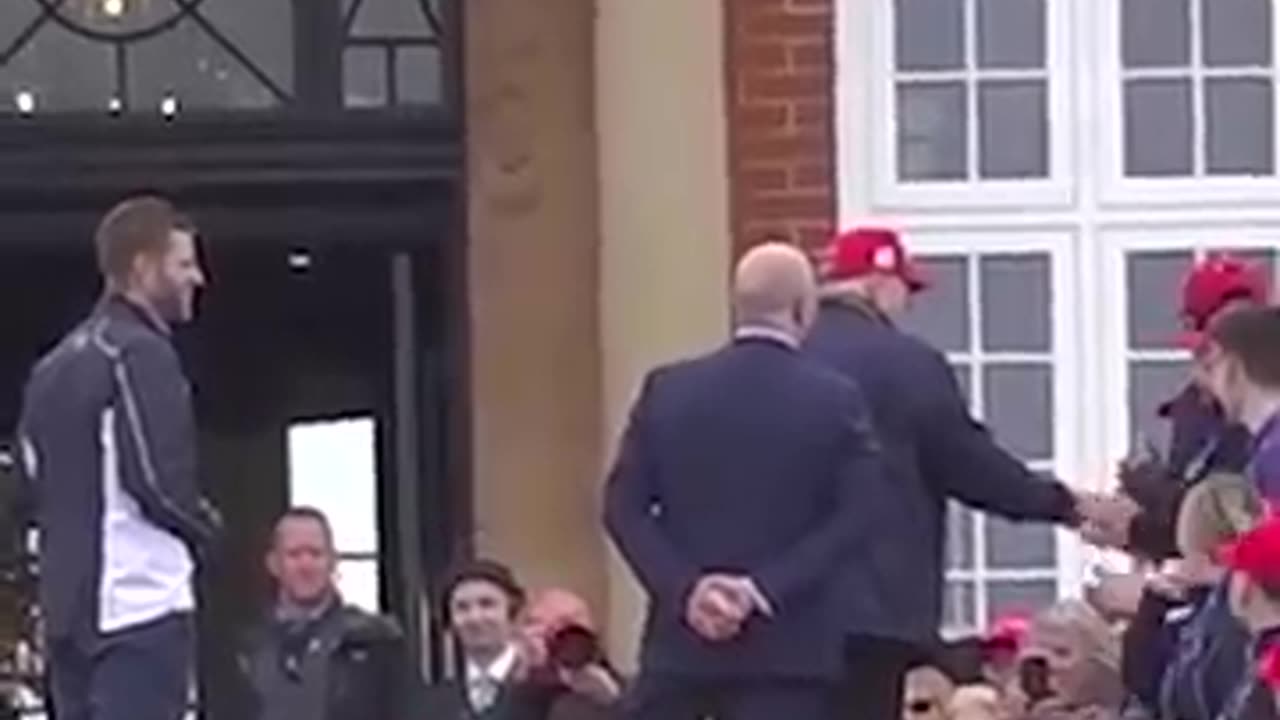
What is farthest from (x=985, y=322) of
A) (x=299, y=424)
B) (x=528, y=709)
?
(x=299, y=424)

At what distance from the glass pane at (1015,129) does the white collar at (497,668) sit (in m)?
2.21

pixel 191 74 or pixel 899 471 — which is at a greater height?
pixel 191 74

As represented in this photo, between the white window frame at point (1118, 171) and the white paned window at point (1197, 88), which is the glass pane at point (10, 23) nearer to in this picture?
the white window frame at point (1118, 171)

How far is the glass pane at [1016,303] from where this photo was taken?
13.8 metres

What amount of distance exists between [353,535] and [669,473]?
19.8ft

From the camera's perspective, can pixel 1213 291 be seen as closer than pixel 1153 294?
Yes

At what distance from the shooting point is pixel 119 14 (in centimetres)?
1462

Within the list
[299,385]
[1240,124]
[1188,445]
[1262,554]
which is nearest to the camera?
[1262,554]

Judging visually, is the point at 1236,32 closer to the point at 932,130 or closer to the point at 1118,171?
the point at 1118,171

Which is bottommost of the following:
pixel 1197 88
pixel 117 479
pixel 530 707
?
pixel 530 707

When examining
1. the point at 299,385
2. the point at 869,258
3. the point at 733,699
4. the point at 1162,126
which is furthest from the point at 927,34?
the point at 299,385

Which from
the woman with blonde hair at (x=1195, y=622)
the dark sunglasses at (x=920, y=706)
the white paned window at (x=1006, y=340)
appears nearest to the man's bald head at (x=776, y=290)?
the woman with blonde hair at (x=1195, y=622)

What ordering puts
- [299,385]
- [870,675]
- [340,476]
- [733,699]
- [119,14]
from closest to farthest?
[733,699] < [870,675] < [119,14] < [340,476] < [299,385]

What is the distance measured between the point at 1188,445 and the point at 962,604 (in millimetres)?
2620
